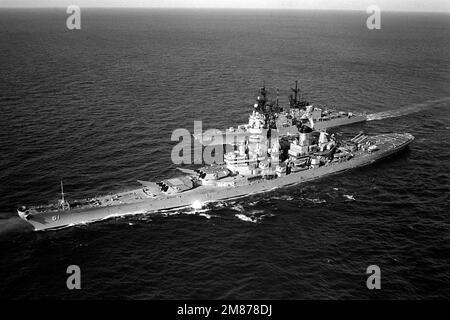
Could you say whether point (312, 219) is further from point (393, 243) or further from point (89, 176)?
point (89, 176)

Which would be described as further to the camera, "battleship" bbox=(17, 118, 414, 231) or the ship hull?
"battleship" bbox=(17, 118, 414, 231)

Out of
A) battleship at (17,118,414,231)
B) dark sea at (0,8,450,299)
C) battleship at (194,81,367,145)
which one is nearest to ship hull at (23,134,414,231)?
battleship at (17,118,414,231)

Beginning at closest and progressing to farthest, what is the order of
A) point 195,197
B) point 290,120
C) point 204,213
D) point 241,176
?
1. point 204,213
2. point 195,197
3. point 241,176
4. point 290,120

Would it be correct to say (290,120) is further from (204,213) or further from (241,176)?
(204,213)

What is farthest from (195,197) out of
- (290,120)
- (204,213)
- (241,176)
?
(290,120)

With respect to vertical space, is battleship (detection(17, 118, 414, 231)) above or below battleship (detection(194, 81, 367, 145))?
below

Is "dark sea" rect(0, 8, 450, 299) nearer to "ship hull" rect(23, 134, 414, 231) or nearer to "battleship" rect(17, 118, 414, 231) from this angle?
"ship hull" rect(23, 134, 414, 231)

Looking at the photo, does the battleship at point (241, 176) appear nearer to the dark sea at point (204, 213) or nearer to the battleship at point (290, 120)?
the dark sea at point (204, 213)

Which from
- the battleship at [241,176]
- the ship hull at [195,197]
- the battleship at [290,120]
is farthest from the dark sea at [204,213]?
the battleship at [290,120]
